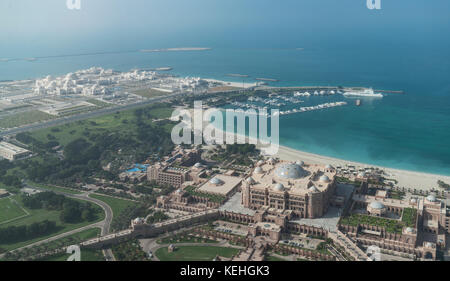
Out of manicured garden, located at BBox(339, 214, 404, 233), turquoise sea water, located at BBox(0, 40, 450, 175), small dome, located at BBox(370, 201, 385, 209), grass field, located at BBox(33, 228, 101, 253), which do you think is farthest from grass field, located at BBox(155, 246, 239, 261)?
turquoise sea water, located at BBox(0, 40, 450, 175)

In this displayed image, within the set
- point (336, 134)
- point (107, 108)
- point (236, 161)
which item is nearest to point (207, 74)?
point (107, 108)

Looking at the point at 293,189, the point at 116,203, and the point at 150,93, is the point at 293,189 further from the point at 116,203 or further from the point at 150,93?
the point at 150,93

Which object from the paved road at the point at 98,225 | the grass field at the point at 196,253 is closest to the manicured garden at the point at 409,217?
the grass field at the point at 196,253

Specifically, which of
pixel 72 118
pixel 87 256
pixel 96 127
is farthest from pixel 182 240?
pixel 72 118

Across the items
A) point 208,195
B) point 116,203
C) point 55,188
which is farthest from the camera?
point 55,188

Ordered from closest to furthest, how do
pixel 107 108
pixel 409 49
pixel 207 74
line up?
pixel 107 108
pixel 207 74
pixel 409 49
